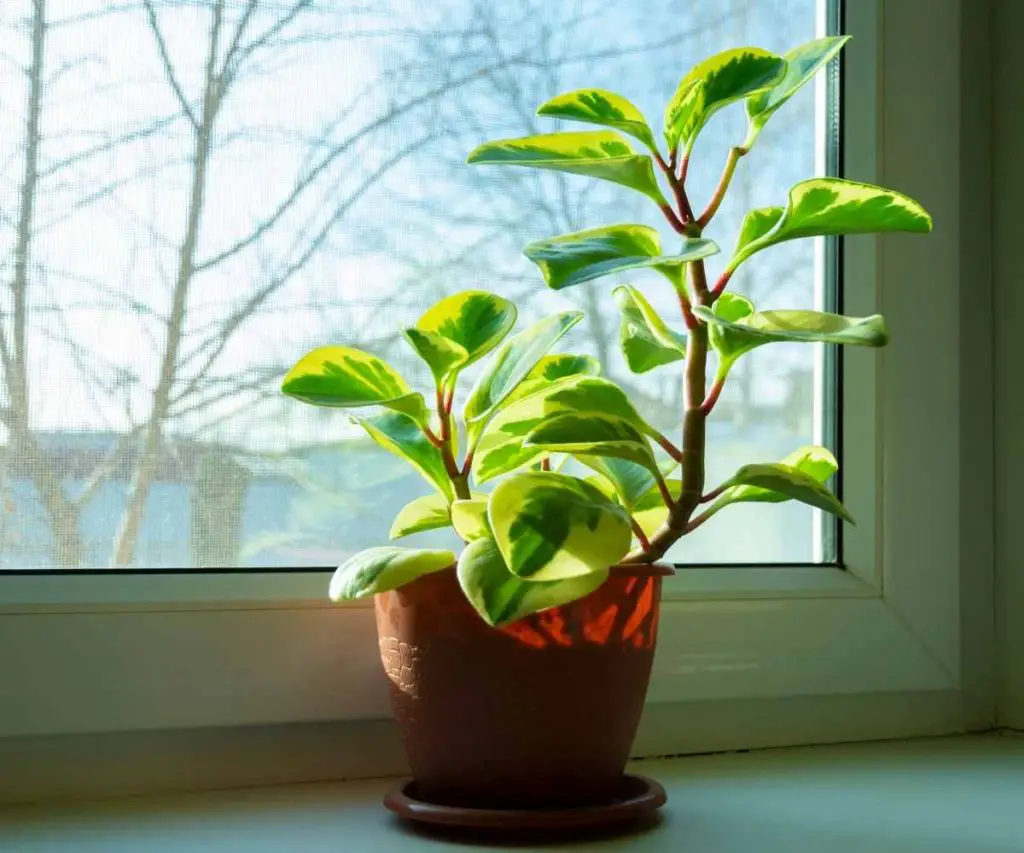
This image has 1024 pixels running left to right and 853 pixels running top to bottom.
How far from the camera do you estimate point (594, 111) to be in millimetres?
648

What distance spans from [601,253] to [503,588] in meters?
0.17

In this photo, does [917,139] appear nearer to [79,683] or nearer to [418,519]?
[418,519]

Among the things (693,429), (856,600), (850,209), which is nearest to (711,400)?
(693,429)

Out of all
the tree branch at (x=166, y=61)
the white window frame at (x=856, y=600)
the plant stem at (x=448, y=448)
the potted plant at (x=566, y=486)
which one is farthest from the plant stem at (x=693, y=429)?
the tree branch at (x=166, y=61)

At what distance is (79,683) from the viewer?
703 mm

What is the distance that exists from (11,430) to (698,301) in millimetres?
404

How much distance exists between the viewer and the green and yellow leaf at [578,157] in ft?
2.04

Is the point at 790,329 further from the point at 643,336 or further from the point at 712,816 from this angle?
the point at 712,816

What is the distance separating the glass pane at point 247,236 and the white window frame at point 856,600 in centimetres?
5

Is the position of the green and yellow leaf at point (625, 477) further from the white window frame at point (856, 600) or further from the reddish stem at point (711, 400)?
the white window frame at point (856, 600)

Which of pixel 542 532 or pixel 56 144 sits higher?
pixel 56 144

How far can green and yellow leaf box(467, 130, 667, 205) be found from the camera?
0.62 metres

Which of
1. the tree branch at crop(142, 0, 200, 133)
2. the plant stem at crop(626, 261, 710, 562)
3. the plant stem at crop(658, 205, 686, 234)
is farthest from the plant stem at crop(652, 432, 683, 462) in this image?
the tree branch at crop(142, 0, 200, 133)

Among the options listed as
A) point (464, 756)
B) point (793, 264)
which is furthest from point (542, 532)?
point (793, 264)
